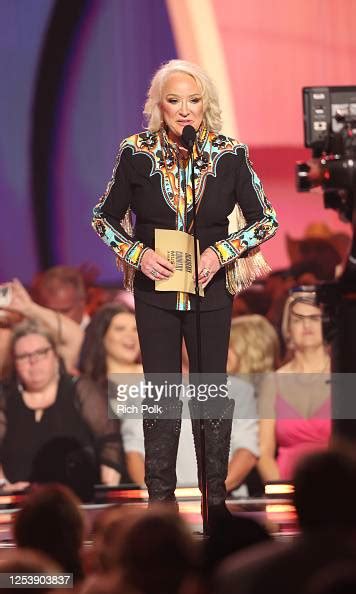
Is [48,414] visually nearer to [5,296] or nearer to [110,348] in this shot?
[110,348]

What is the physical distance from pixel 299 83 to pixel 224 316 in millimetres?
2754

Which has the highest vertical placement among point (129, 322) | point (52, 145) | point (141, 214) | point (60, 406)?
point (52, 145)

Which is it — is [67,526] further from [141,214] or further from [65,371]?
[65,371]

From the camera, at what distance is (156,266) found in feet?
14.8

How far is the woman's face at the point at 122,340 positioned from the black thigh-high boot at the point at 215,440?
7.70 ft

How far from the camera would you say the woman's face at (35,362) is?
6.95 metres

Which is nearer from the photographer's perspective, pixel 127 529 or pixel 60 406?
pixel 127 529

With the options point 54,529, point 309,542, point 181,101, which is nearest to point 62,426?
point 181,101

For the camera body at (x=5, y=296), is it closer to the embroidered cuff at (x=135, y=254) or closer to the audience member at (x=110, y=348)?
the audience member at (x=110, y=348)

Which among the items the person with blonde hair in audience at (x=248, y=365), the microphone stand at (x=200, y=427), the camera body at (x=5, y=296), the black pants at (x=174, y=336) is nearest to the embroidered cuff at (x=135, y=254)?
the black pants at (x=174, y=336)

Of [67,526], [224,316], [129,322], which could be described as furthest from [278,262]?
[67,526]

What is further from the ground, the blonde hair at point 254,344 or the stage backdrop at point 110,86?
the stage backdrop at point 110,86

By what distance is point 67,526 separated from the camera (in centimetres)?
302

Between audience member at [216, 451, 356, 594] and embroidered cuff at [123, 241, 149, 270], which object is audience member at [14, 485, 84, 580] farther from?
embroidered cuff at [123, 241, 149, 270]
